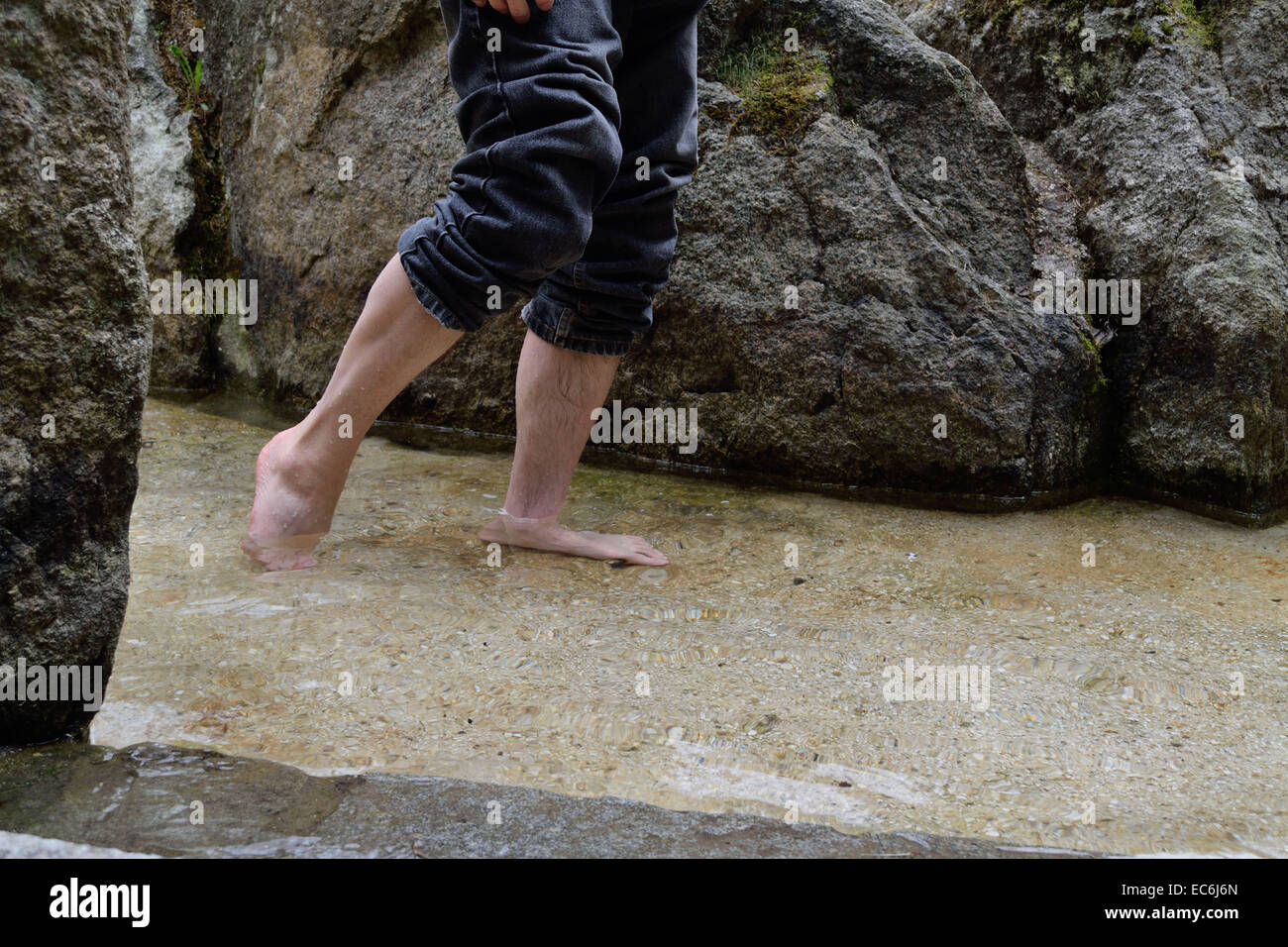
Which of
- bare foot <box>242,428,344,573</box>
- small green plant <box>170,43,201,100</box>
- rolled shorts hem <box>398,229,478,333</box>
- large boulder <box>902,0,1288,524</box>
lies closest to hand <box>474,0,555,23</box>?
rolled shorts hem <box>398,229,478,333</box>

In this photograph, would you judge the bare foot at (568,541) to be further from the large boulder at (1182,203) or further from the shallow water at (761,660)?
the large boulder at (1182,203)

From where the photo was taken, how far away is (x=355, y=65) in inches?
130

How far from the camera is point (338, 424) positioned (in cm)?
194

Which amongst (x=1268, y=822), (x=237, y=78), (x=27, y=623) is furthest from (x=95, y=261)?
(x=237, y=78)

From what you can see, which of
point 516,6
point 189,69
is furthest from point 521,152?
point 189,69

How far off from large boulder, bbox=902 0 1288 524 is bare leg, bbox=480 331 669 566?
145 cm

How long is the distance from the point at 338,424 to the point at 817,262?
4.55ft

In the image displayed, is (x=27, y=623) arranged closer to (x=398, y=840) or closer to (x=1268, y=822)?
(x=398, y=840)

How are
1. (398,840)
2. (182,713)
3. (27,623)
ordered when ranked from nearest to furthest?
1. (398,840)
2. (27,623)
3. (182,713)

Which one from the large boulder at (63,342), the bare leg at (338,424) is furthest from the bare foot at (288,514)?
the large boulder at (63,342)

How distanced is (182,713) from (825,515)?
5.20ft

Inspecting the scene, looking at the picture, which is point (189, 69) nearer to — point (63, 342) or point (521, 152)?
point (521, 152)

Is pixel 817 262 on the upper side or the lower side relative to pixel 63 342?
upper

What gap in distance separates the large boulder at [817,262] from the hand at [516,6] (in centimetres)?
124
